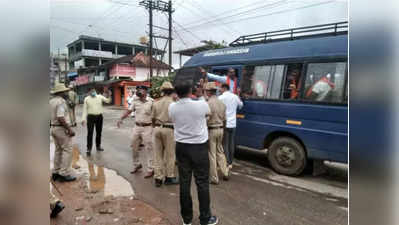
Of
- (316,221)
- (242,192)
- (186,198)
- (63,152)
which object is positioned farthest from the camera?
(63,152)

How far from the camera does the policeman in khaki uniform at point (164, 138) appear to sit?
12.8 feet

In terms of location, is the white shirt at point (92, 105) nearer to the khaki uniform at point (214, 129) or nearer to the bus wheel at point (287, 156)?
the khaki uniform at point (214, 129)

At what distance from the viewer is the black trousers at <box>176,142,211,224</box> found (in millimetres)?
2662

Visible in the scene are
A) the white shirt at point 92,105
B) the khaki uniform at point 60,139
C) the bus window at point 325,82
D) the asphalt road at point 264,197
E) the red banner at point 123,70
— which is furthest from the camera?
the red banner at point 123,70

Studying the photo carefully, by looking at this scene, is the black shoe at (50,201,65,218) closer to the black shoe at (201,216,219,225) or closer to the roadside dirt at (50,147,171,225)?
the roadside dirt at (50,147,171,225)

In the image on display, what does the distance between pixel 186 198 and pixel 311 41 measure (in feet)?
12.1

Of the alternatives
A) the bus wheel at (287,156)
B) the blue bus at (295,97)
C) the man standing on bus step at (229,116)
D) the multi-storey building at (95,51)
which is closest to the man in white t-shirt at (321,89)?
the blue bus at (295,97)

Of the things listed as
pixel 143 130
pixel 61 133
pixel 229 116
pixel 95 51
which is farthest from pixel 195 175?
pixel 95 51

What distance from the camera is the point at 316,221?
2949mm

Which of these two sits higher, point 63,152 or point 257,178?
point 63,152

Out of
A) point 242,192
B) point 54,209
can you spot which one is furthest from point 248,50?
point 54,209

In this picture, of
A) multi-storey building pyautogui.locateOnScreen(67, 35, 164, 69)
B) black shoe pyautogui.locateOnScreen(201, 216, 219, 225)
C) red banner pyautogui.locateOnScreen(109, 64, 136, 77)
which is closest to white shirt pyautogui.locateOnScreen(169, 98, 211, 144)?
black shoe pyautogui.locateOnScreen(201, 216, 219, 225)

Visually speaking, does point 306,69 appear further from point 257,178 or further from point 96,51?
point 96,51

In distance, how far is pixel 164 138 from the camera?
155 inches
